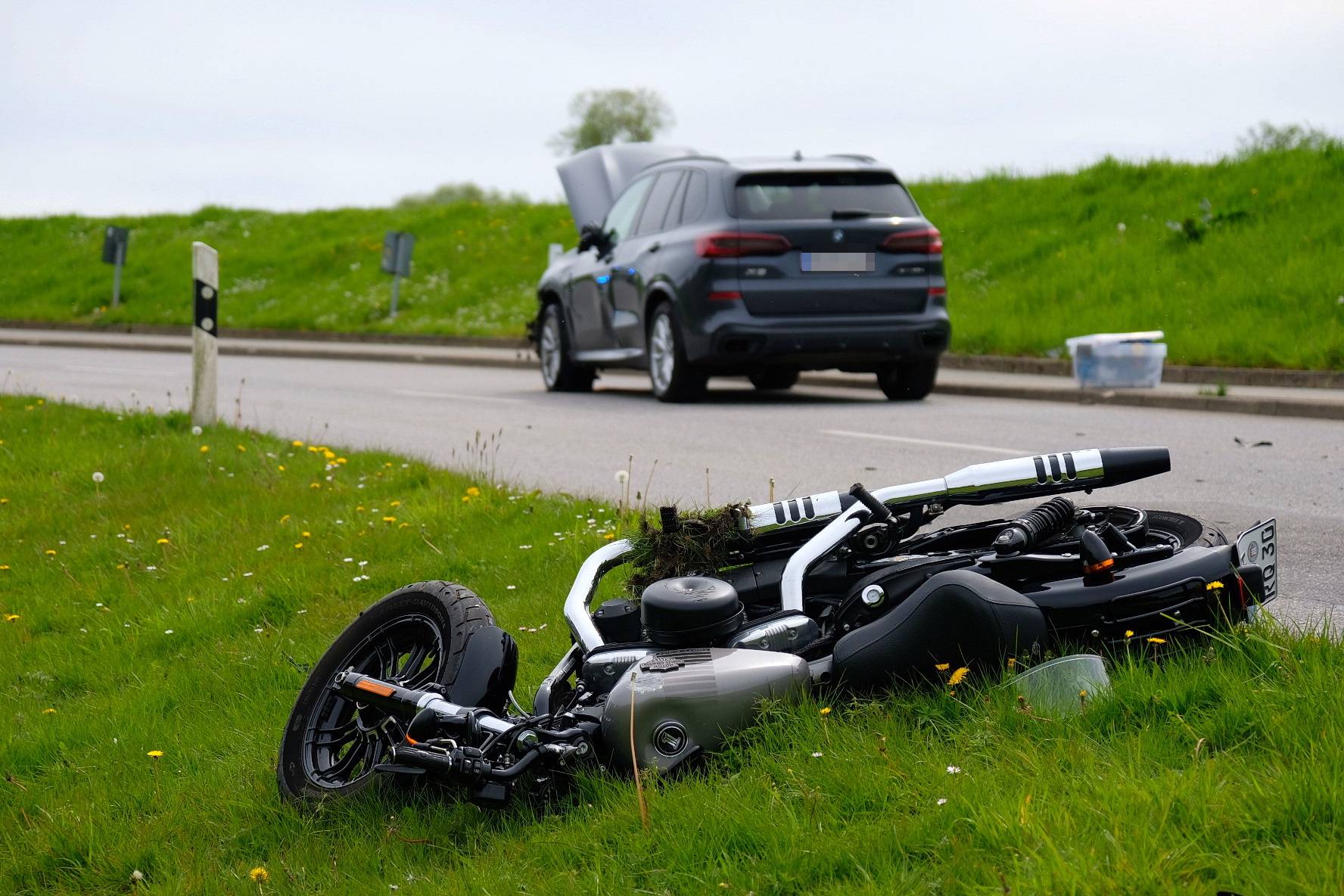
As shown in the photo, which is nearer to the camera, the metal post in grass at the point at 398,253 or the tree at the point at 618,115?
the metal post in grass at the point at 398,253

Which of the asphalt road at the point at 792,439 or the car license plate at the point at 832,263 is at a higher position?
the car license plate at the point at 832,263

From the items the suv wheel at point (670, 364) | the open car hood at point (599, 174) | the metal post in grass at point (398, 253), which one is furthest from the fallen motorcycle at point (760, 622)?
the metal post in grass at point (398, 253)

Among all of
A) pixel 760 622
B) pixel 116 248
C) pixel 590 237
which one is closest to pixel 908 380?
pixel 590 237

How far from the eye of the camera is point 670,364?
1289cm

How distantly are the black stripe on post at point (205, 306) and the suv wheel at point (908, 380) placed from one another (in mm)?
5837

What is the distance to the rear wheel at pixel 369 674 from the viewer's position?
3744 mm

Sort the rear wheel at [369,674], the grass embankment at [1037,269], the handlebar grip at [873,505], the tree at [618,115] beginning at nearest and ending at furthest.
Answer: the handlebar grip at [873,505], the rear wheel at [369,674], the grass embankment at [1037,269], the tree at [618,115]

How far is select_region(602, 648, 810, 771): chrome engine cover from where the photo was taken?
3.20 metres

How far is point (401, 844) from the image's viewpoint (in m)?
3.39

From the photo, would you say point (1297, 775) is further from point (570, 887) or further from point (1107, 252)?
point (1107, 252)

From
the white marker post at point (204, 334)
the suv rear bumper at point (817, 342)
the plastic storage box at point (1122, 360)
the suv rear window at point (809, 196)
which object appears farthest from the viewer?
the plastic storage box at point (1122, 360)

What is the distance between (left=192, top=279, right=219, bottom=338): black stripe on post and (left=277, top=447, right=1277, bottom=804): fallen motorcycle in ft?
20.9

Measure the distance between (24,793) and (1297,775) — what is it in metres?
3.43

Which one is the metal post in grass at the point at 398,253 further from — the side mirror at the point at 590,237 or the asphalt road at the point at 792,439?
the side mirror at the point at 590,237
